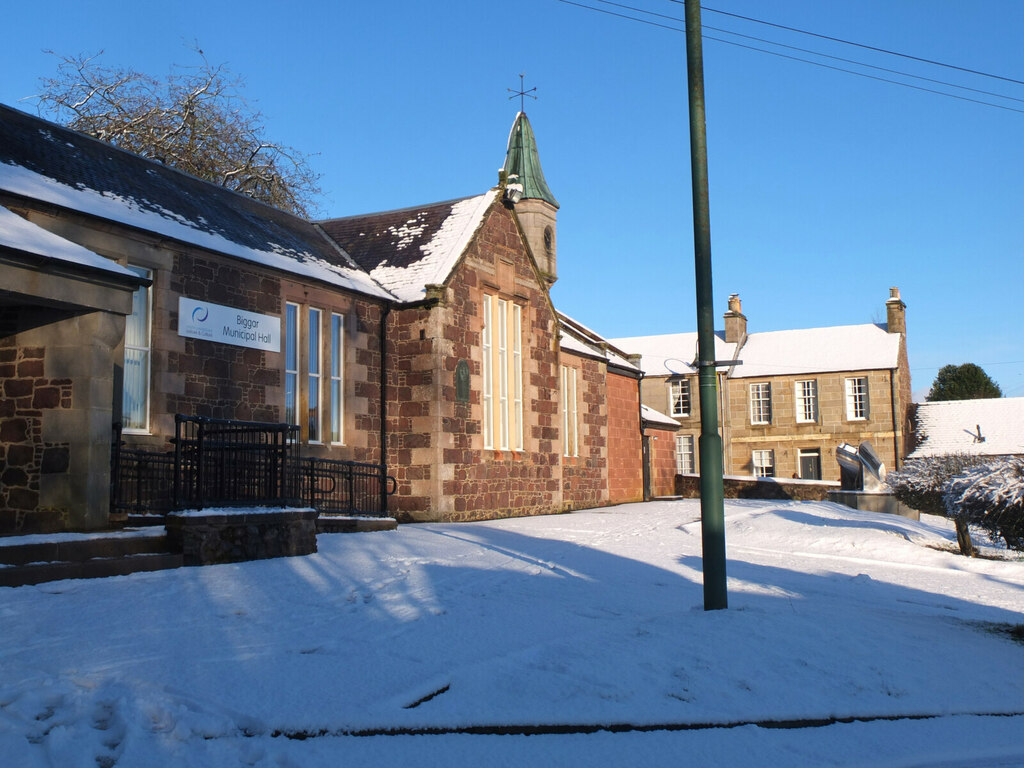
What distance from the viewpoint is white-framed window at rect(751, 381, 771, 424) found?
4994cm

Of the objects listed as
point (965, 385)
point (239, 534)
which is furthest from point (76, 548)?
A: point (965, 385)

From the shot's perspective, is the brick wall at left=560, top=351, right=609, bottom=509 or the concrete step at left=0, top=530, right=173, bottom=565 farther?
the brick wall at left=560, top=351, right=609, bottom=509

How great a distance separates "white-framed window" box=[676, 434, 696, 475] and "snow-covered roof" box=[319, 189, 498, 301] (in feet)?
93.9

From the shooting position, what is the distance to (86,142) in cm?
1744

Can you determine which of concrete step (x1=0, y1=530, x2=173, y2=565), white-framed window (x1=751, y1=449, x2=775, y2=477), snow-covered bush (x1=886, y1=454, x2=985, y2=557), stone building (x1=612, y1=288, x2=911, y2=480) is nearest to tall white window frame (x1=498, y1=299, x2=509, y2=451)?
snow-covered bush (x1=886, y1=454, x2=985, y2=557)

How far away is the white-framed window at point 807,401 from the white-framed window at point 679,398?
5.52 meters

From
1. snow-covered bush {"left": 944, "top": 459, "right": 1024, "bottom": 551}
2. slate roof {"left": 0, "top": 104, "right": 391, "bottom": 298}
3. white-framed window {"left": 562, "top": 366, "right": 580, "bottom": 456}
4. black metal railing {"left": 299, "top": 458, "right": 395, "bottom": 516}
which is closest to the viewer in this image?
snow-covered bush {"left": 944, "top": 459, "right": 1024, "bottom": 551}

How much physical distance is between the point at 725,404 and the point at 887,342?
28.2ft

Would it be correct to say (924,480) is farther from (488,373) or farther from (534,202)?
(534,202)

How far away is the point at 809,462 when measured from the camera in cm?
4944

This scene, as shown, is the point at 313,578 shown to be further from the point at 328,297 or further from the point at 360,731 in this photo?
the point at 328,297

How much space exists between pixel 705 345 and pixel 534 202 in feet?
110

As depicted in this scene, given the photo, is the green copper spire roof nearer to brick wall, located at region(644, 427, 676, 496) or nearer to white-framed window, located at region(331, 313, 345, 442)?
brick wall, located at region(644, 427, 676, 496)

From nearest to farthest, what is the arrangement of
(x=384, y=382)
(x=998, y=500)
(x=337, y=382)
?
1. (x=998, y=500)
2. (x=337, y=382)
3. (x=384, y=382)
